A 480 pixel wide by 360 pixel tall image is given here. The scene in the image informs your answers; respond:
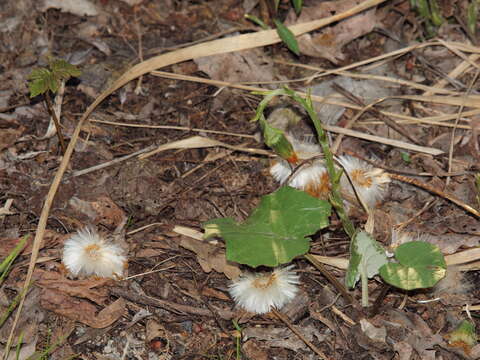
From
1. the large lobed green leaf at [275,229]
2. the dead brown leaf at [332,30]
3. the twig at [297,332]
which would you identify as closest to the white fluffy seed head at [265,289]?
the twig at [297,332]

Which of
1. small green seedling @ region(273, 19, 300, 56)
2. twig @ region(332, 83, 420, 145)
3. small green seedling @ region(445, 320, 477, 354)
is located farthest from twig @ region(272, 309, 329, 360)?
small green seedling @ region(273, 19, 300, 56)

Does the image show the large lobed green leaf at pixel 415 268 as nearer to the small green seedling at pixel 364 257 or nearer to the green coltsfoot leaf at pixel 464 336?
the small green seedling at pixel 364 257

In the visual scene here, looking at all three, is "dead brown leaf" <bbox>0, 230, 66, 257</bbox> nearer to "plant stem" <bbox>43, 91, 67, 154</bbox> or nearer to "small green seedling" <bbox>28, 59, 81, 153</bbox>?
"plant stem" <bbox>43, 91, 67, 154</bbox>

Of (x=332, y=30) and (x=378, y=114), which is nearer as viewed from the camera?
(x=378, y=114)

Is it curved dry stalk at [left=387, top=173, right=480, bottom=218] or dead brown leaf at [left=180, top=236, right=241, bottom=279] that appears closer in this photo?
dead brown leaf at [left=180, top=236, right=241, bottom=279]

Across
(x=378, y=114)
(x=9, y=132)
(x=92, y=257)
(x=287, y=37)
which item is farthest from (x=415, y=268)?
(x=9, y=132)

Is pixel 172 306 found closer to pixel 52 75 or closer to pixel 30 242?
pixel 30 242
